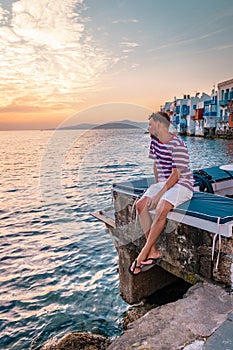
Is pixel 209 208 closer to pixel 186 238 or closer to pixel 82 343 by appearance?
pixel 186 238

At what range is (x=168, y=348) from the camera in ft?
9.21

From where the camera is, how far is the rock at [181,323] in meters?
2.91

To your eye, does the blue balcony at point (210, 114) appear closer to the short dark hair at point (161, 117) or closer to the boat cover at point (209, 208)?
the boat cover at point (209, 208)

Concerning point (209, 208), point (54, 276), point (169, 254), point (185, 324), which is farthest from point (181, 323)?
point (54, 276)

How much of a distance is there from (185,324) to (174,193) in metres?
1.74

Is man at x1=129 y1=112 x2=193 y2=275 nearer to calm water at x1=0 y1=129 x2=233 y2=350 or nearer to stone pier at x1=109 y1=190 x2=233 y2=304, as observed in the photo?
stone pier at x1=109 y1=190 x2=233 y2=304

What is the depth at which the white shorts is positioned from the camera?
169 inches

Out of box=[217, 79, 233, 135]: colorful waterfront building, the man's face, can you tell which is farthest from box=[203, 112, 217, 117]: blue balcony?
the man's face

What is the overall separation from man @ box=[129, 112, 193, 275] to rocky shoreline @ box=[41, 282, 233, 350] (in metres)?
0.82

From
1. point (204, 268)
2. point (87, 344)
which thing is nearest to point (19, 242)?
point (87, 344)

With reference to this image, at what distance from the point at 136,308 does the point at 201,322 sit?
2.80 m

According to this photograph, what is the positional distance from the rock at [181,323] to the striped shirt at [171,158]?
1559mm

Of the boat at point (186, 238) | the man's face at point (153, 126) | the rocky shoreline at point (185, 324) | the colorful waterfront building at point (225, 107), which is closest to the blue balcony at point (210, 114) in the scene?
the colorful waterfront building at point (225, 107)

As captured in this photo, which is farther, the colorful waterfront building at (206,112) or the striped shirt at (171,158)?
the colorful waterfront building at (206,112)
